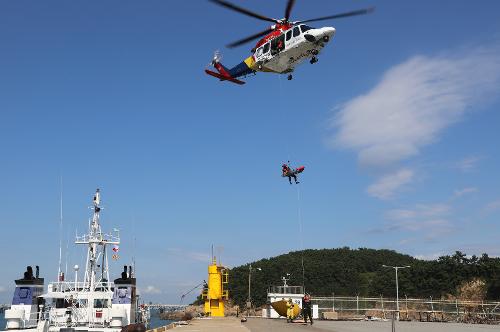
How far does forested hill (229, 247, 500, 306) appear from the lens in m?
110

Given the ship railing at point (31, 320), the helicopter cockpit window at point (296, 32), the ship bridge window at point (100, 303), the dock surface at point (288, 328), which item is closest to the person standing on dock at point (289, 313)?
the dock surface at point (288, 328)

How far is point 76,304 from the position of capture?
3416 cm

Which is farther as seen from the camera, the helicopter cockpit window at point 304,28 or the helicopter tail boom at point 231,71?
the helicopter tail boom at point 231,71

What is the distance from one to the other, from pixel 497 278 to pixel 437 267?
18.8 m

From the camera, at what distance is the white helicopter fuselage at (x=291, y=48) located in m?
32.4

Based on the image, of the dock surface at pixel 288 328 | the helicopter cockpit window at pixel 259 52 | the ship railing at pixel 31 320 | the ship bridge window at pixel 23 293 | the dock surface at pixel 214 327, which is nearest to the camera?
the dock surface at pixel 214 327

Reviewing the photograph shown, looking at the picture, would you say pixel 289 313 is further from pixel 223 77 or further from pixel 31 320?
pixel 223 77

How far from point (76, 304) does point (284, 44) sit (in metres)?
22.4

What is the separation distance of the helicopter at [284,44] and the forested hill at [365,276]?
258ft

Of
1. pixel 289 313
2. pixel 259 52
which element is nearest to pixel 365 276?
pixel 289 313

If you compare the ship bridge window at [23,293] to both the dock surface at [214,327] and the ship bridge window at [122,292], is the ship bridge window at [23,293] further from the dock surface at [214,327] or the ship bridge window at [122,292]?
the dock surface at [214,327]

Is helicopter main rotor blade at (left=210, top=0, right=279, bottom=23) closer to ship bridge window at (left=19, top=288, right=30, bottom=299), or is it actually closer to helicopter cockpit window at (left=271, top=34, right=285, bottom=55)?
helicopter cockpit window at (left=271, top=34, right=285, bottom=55)

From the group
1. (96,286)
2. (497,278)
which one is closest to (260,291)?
(497,278)

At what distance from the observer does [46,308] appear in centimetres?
3425
